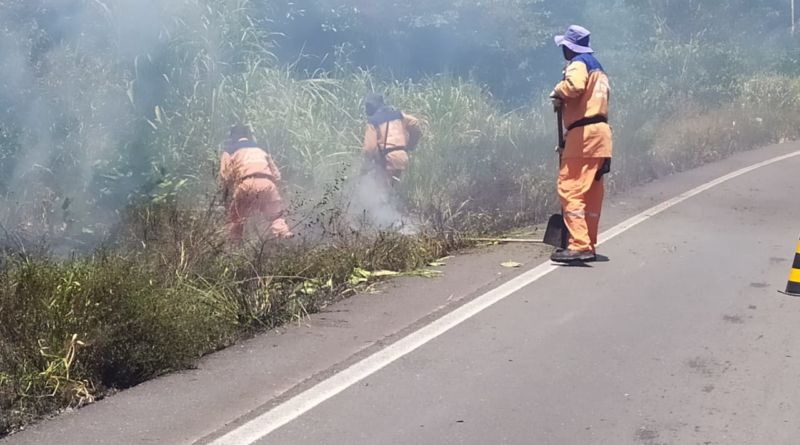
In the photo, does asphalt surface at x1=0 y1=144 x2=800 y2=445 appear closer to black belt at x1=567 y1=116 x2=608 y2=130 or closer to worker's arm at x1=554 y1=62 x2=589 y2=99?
black belt at x1=567 y1=116 x2=608 y2=130

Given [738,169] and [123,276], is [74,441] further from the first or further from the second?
[738,169]

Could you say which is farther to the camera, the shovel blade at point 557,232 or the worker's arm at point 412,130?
the worker's arm at point 412,130

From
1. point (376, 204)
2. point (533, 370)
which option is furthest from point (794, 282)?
point (376, 204)

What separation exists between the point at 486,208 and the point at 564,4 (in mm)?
9484

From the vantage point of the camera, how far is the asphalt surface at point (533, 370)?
4.83 metres

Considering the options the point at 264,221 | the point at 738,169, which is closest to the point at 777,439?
the point at 264,221

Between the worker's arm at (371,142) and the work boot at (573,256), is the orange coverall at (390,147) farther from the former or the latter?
the work boot at (573,256)

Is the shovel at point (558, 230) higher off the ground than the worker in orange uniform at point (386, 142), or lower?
lower

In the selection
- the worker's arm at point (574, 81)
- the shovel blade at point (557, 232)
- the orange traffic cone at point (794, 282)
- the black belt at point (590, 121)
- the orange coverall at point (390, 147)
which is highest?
the worker's arm at point (574, 81)

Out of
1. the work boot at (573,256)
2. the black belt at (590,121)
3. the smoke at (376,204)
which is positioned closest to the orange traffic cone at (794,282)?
the work boot at (573,256)

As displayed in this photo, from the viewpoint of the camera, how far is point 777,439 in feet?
15.5

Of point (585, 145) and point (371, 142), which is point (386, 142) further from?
point (585, 145)

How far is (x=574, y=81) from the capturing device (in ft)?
27.6

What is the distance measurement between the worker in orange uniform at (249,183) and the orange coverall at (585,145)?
2209mm
